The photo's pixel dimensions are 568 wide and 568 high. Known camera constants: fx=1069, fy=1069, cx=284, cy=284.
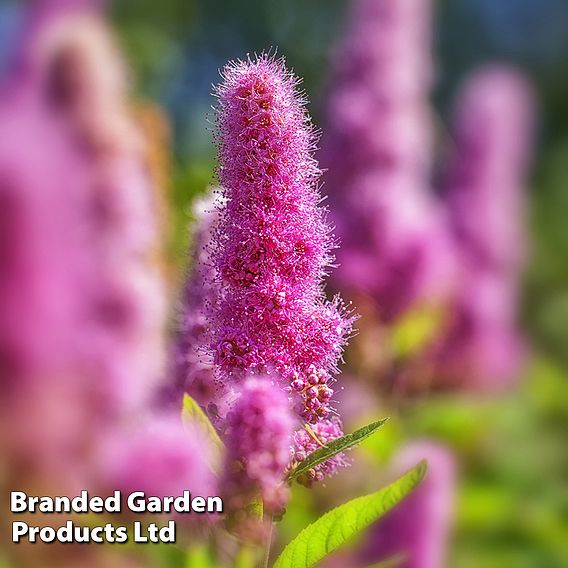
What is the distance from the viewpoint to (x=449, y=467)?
120 centimetres

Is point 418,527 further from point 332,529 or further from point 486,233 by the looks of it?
point 486,233

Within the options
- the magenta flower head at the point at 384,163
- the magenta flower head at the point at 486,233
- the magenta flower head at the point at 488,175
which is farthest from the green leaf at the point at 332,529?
the magenta flower head at the point at 488,175

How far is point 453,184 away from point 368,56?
413 mm

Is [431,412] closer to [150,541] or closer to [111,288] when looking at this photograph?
[111,288]

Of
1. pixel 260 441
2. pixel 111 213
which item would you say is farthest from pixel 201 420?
pixel 111 213

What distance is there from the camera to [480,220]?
2164mm

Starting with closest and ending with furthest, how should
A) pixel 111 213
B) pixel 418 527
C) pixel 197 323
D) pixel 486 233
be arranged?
1. pixel 197 323
2. pixel 418 527
3. pixel 111 213
4. pixel 486 233

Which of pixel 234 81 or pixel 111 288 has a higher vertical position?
pixel 111 288

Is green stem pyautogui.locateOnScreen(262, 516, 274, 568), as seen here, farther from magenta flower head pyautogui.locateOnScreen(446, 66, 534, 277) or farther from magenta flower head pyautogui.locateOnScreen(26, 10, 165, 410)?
magenta flower head pyautogui.locateOnScreen(446, 66, 534, 277)

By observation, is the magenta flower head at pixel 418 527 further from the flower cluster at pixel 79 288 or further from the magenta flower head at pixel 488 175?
the magenta flower head at pixel 488 175

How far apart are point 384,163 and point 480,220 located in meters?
0.37

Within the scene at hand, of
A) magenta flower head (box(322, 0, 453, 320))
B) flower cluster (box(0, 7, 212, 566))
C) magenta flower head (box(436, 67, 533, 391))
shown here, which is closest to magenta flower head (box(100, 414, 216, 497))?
flower cluster (box(0, 7, 212, 566))

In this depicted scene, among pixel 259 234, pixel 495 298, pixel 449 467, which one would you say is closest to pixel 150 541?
pixel 259 234

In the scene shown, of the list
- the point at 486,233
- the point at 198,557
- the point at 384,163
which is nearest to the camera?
the point at 198,557
